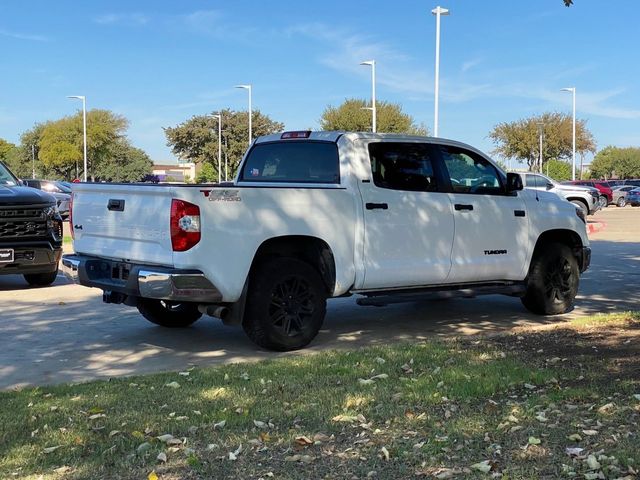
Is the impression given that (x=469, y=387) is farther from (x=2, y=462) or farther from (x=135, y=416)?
(x=2, y=462)

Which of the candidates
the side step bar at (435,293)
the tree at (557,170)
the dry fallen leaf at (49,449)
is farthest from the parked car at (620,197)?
the dry fallen leaf at (49,449)

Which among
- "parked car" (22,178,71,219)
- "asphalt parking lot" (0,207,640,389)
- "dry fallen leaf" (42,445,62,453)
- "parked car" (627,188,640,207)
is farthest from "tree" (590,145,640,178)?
"dry fallen leaf" (42,445,62,453)

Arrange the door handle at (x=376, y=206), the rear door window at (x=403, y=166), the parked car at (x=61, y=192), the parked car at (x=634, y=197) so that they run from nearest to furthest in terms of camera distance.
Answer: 1. the door handle at (x=376, y=206)
2. the rear door window at (x=403, y=166)
3. the parked car at (x=61, y=192)
4. the parked car at (x=634, y=197)

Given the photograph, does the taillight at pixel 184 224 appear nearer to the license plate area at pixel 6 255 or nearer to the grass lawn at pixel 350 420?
the grass lawn at pixel 350 420

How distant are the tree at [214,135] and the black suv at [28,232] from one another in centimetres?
5413

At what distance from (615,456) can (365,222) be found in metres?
3.56

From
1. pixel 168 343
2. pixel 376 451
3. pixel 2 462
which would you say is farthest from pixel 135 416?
pixel 168 343

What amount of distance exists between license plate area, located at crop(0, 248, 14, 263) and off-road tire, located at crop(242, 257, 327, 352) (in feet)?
15.7

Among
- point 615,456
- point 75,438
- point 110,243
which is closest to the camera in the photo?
point 615,456

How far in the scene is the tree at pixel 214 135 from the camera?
211ft

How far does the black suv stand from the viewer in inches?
378

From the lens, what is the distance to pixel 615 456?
11.7ft

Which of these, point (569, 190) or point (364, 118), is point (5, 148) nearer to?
point (364, 118)

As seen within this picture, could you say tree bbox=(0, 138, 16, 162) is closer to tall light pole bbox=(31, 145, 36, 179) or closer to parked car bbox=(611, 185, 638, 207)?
tall light pole bbox=(31, 145, 36, 179)
